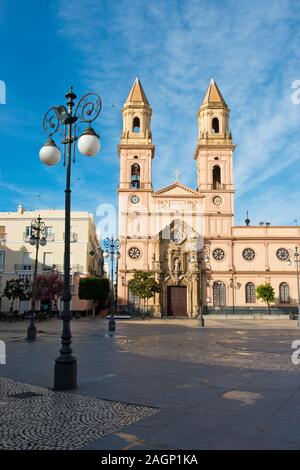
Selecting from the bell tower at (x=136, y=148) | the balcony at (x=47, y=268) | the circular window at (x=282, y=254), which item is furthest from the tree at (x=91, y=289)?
the circular window at (x=282, y=254)

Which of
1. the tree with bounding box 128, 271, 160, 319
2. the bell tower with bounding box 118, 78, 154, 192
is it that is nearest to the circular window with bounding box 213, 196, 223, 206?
the bell tower with bounding box 118, 78, 154, 192

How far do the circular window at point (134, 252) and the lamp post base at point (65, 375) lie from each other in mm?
43731

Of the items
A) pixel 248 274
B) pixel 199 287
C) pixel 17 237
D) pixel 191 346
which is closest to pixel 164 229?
pixel 199 287

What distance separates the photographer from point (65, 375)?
8.36 meters

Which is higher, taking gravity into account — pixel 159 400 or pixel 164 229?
pixel 164 229

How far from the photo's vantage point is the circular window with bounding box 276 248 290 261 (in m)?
52.7

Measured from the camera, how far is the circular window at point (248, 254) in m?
53.0

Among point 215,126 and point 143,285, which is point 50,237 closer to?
point 143,285

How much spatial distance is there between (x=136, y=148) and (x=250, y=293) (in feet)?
75.8

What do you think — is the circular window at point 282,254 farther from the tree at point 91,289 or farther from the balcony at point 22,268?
the balcony at point 22,268

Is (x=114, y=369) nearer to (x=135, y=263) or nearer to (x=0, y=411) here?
(x=0, y=411)
